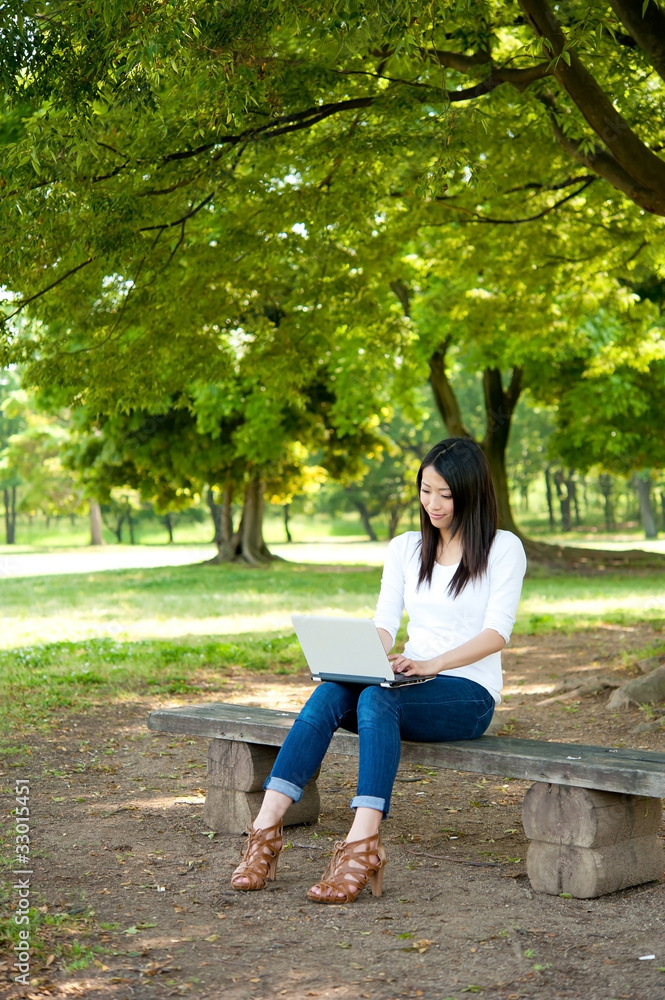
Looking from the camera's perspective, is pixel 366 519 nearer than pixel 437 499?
No

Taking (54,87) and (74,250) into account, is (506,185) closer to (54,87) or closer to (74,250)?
(74,250)

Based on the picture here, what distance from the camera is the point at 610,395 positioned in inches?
848

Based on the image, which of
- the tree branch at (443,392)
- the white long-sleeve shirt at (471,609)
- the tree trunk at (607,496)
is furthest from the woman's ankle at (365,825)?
the tree trunk at (607,496)

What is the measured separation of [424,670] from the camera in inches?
166

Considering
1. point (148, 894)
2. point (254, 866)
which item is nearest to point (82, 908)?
point (148, 894)

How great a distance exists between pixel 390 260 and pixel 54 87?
727 centimetres

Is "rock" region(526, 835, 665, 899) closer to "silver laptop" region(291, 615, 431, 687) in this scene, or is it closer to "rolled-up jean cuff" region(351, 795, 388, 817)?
"rolled-up jean cuff" region(351, 795, 388, 817)

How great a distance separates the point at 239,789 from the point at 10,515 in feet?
248

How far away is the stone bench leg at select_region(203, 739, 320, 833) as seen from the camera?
491 cm

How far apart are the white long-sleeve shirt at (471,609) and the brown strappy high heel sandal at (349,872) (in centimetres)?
85

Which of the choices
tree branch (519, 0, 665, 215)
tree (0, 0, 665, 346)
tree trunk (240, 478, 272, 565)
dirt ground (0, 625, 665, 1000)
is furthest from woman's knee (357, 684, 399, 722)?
tree trunk (240, 478, 272, 565)

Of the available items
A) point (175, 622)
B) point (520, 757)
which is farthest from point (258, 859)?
point (175, 622)

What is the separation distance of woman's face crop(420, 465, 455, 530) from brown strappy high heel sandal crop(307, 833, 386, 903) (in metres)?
1.38

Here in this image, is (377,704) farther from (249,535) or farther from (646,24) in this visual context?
(249,535)
